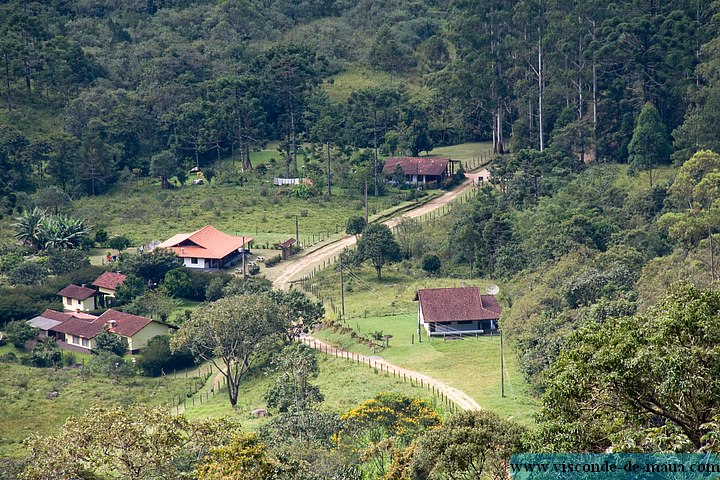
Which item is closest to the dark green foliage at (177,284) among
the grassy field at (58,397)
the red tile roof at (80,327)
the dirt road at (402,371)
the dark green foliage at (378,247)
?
the red tile roof at (80,327)

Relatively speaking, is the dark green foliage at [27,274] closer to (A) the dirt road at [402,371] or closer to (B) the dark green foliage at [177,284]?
(B) the dark green foliage at [177,284]

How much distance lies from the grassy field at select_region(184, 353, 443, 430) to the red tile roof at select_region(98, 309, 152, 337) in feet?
23.0

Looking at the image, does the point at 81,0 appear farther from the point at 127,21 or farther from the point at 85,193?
the point at 85,193

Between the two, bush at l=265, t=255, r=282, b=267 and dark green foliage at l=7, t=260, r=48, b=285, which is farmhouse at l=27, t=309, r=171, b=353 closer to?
dark green foliage at l=7, t=260, r=48, b=285

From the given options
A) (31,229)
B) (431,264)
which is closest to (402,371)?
(431,264)

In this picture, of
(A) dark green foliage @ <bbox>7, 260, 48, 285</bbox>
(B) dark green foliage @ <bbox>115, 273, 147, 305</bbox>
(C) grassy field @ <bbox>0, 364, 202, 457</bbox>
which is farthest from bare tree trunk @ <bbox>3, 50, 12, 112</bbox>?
(C) grassy field @ <bbox>0, 364, 202, 457</bbox>

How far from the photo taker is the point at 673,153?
81375mm

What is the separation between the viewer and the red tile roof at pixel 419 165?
91.2m

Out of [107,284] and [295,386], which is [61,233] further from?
A: [295,386]

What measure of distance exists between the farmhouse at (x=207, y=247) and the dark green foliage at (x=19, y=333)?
12981mm

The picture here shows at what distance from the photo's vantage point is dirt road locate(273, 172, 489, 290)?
244 ft

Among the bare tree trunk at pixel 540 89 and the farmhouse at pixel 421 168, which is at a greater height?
the bare tree trunk at pixel 540 89

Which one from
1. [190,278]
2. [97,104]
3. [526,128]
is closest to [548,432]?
[190,278]

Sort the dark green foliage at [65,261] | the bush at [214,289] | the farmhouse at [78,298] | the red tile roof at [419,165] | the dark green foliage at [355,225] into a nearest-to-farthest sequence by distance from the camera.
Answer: the bush at [214,289] → the farmhouse at [78,298] → the dark green foliage at [65,261] → the dark green foliage at [355,225] → the red tile roof at [419,165]
